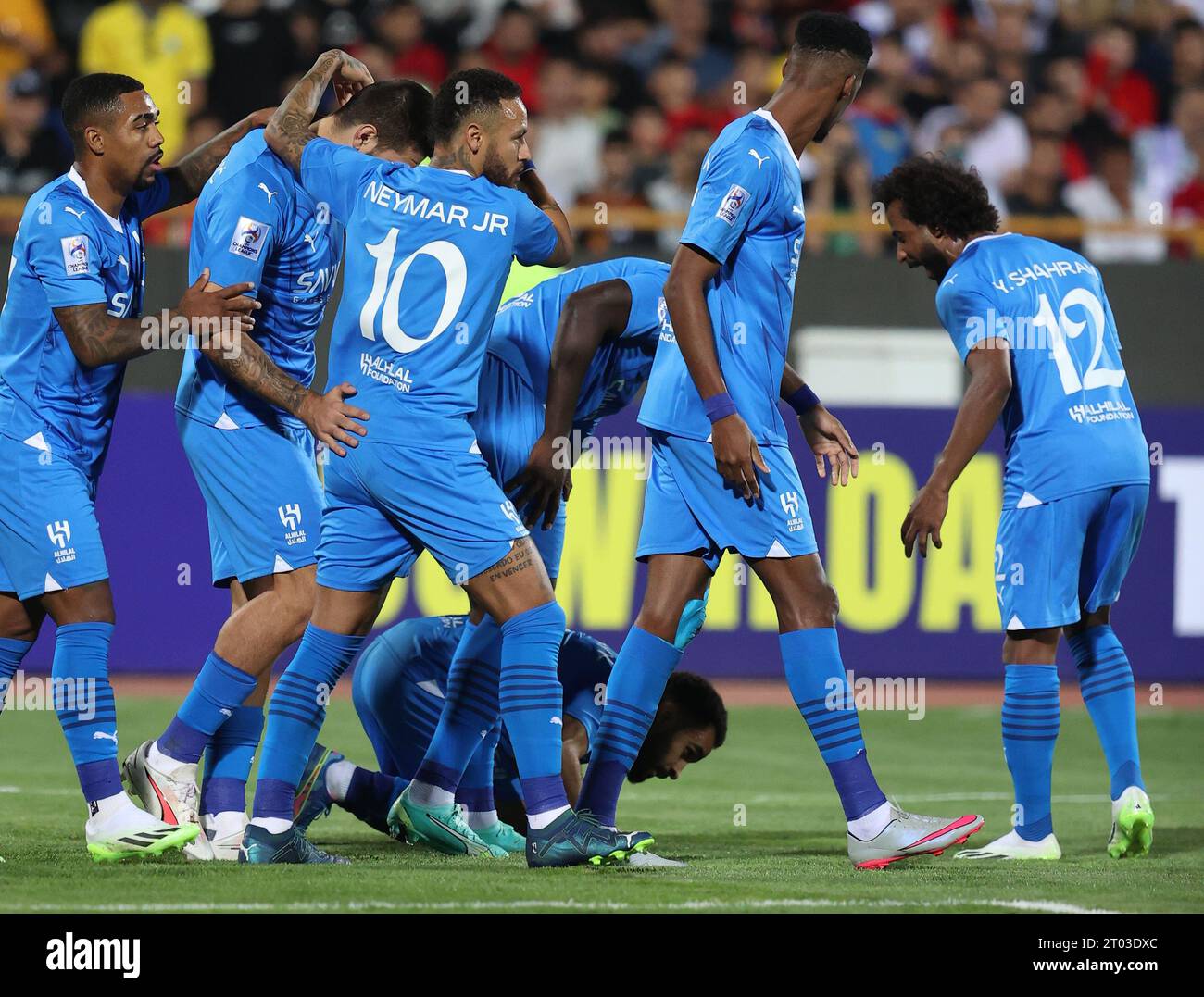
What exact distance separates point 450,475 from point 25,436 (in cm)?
141

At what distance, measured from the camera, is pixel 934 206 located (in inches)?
235

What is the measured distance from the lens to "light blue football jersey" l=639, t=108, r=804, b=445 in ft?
17.1

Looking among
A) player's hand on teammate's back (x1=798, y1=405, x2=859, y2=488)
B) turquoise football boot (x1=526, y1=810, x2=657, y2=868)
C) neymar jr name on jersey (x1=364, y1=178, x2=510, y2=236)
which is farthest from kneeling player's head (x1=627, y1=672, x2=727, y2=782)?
neymar jr name on jersey (x1=364, y1=178, x2=510, y2=236)

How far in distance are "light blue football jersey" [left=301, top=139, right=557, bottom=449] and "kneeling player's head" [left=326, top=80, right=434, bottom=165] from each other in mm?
333

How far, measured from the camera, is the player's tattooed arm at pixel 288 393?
4.98 metres

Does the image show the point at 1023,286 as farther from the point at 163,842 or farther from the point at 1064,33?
the point at 1064,33

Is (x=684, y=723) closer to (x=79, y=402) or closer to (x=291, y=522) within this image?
(x=291, y=522)

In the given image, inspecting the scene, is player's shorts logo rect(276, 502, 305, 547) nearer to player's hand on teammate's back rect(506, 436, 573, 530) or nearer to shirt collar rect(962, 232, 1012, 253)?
player's hand on teammate's back rect(506, 436, 573, 530)

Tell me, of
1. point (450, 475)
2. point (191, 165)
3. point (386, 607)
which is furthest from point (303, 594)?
point (386, 607)

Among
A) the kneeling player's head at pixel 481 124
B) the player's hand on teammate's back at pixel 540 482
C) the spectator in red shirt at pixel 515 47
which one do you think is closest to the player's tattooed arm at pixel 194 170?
the kneeling player's head at pixel 481 124

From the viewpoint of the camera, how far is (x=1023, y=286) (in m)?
5.83

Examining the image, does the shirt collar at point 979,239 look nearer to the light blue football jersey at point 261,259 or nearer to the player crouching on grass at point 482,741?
the player crouching on grass at point 482,741

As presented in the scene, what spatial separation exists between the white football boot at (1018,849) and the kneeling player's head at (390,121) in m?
2.87

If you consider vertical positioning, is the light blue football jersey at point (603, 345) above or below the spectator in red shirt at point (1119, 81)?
below
